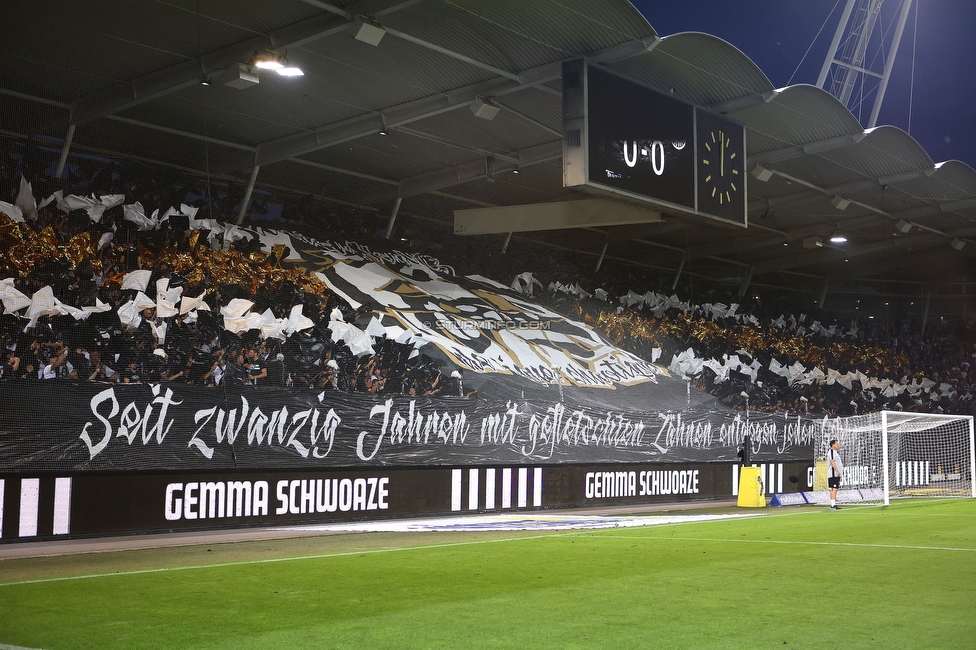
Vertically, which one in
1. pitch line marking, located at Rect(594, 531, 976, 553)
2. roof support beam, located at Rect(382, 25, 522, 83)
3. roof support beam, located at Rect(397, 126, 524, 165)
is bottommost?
pitch line marking, located at Rect(594, 531, 976, 553)

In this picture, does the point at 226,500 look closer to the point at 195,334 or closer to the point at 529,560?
the point at 195,334

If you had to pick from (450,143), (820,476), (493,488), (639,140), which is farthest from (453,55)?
(820,476)

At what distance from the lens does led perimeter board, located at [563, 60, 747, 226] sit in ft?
50.1

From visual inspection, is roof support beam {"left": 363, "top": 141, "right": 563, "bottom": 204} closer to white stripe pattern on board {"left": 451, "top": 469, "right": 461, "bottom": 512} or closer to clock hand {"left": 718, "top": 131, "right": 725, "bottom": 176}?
clock hand {"left": 718, "top": 131, "right": 725, "bottom": 176}

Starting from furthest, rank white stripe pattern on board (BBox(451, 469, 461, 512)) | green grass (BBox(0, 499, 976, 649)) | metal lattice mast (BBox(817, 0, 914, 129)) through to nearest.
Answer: metal lattice mast (BBox(817, 0, 914, 129)) → white stripe pattern on board (BBox(451, 469, 461, 512)) → green grass (BBox(0, 499, 976, 649))

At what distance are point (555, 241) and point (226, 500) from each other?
17307 millimetres

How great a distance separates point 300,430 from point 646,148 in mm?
7095

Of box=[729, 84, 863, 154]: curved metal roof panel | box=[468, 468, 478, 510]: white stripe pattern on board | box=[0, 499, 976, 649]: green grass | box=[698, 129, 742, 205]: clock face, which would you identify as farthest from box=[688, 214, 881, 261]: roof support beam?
box=[0, 499, 976, 649]: green grass

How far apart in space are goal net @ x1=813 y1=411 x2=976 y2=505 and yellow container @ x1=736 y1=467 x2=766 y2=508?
2777 mm

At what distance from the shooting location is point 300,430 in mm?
15062

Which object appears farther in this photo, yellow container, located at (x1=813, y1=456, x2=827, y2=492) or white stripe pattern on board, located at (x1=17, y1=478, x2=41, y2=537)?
yellow container, located at (x1=813, y1=456, x2=827, y2=492)

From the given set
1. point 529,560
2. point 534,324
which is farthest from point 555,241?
point 529,560

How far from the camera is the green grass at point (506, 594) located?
6.08 m

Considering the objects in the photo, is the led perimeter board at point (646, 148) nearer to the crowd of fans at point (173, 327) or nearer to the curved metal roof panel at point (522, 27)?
the curved metal roof panel at point (522, 27)
